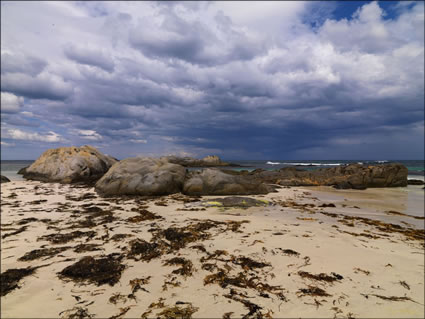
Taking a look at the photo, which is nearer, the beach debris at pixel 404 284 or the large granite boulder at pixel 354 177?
the beach debris at pixel 404 284

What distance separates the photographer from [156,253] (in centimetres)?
349

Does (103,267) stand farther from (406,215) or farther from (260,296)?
(406,215)

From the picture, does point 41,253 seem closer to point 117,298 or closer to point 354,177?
point 117,298

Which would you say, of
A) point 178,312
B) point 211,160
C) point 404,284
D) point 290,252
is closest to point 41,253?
point 178,312

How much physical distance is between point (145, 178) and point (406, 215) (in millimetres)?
8798

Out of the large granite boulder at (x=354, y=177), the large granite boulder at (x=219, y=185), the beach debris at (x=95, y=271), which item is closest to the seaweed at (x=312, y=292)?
the beach debris at (x=95, y=271)

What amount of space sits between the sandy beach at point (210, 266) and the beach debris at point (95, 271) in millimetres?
13

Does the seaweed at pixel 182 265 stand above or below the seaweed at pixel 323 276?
below

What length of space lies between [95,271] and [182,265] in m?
1.12

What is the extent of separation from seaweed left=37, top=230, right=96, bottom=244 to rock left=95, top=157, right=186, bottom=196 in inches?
175

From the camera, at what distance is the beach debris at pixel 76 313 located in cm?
215

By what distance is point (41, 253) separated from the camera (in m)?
3.46

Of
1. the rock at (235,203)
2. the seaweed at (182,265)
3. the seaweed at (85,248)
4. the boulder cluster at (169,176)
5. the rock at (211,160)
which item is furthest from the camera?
the rock at (211,160)

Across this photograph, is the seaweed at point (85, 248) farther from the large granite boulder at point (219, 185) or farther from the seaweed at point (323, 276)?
the large granite boulder at point (219, 185)
